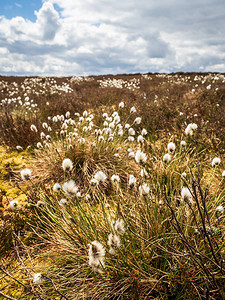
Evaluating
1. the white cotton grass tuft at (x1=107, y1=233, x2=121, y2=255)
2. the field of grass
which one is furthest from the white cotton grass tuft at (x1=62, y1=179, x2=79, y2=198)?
the white cotton grass tuft at (x1=107, y1=233, x2=121, y2=255)

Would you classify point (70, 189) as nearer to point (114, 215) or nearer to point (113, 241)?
point (113, 241)

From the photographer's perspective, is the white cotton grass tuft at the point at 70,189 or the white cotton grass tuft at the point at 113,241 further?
the white cotton grass tuft at the point at 70,189

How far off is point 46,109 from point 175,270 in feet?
23.7

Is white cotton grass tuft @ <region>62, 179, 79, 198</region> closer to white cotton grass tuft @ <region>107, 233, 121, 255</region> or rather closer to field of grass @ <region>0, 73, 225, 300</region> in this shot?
field of grass @ <region>0, 73, 225, 300</region>

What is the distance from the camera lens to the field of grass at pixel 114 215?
5.19ft

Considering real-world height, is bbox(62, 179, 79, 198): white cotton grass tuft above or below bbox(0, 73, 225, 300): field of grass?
above

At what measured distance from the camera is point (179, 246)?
1.84m

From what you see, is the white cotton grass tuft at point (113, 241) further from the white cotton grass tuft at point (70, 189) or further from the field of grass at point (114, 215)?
the white cotton grass tuft at point (70, 189)

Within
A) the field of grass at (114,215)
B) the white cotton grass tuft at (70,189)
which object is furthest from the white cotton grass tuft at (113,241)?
the white cotton grass tuft at (70,189)

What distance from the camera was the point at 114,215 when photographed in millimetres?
2498

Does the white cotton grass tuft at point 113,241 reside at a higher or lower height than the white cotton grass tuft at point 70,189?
lower

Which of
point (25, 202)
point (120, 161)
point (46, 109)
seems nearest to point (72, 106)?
point (46, 109)

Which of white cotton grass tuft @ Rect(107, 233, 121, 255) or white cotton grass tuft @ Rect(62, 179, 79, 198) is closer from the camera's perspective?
white cotton grass tuft @ Rect(107, 233, 121, 255)

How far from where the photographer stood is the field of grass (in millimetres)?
1583
